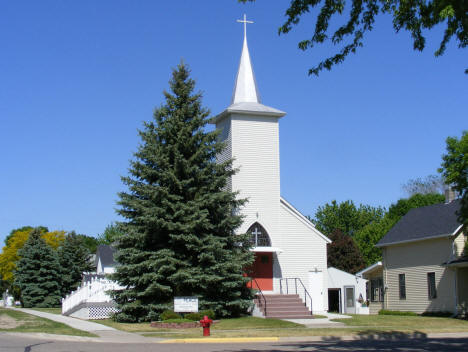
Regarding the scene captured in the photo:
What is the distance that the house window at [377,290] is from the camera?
128 feet

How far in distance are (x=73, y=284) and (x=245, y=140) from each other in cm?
2796

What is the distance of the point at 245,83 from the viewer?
3173cm

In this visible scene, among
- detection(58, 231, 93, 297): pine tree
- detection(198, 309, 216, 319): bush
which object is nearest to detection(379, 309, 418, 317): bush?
detection(198, 309, 216, 319): bush

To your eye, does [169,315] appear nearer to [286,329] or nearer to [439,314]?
[286,329]

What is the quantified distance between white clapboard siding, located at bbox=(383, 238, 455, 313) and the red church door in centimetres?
1001

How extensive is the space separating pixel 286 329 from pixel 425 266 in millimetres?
16309

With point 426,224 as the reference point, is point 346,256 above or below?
below

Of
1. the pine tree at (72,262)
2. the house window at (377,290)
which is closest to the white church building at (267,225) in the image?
the house window at (377,290)

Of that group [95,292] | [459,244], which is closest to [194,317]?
[95,292]

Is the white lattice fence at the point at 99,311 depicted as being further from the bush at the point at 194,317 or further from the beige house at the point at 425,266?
the beige house at the point at 425,266

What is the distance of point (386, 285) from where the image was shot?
121 ft

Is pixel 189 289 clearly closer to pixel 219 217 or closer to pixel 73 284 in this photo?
pixel 219 217

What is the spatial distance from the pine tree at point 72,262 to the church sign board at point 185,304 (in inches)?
1162

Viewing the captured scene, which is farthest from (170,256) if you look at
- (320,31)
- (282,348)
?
(320,31)
